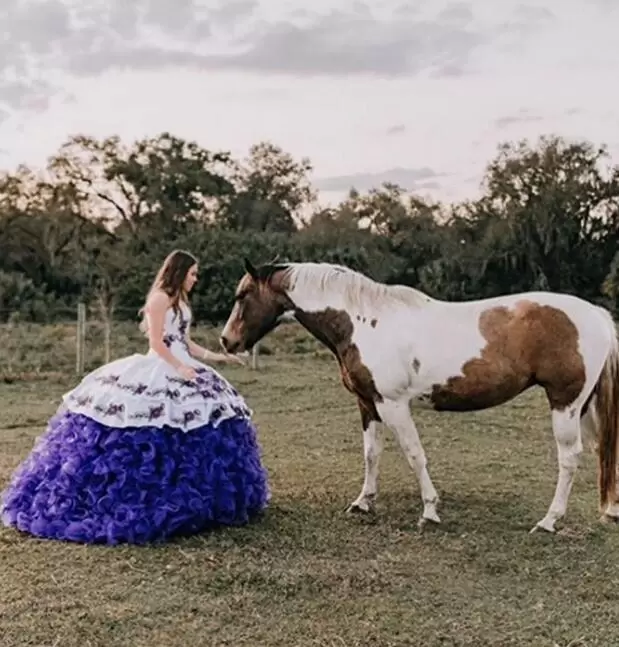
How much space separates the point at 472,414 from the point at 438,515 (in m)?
4.31

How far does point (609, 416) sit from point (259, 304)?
2.11 meters

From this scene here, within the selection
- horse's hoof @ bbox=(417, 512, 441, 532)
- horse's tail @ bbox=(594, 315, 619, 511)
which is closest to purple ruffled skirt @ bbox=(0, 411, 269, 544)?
horse's hoof @ bbox=(417, 512, 441, 532)

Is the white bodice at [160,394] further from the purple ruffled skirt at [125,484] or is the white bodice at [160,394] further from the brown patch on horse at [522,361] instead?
the brown patch on horse at [522,361]

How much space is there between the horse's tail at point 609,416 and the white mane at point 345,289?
1.06 meters

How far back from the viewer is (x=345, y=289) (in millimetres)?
4969

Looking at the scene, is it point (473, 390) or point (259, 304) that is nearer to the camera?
point (473, 390)

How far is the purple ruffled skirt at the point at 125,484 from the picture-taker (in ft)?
14.1

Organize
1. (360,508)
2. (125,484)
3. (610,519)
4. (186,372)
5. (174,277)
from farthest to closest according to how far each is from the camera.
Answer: (360,508)
(610,519)
(174,277)
(186,372)
(125,484)

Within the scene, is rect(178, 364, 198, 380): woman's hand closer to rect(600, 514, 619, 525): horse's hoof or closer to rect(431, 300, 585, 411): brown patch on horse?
rect(431, 300, 585, 411): brown patch on horse

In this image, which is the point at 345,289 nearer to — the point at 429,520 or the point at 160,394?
the point at 160,394

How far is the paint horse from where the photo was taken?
185 inches

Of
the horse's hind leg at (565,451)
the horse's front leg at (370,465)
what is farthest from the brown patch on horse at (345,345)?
the horse's hind leg at (565,451)

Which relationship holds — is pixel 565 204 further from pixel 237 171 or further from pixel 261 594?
pixel 261 594

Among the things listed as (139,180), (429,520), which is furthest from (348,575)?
(139,180)
